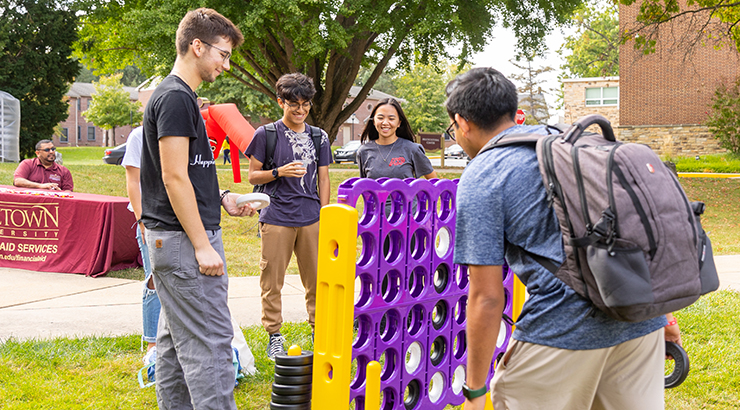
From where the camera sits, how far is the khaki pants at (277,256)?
4395 mm

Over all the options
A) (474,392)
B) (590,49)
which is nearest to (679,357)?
(474,392)

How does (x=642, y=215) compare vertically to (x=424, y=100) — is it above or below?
below

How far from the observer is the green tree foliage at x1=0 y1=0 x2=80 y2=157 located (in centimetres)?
2402

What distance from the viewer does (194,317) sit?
8.66ft

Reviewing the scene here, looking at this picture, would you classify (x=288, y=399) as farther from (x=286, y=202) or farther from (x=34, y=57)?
(x=34, y=57)

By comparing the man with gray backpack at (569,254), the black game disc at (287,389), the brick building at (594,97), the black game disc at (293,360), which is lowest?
the black game disc at (287,389)

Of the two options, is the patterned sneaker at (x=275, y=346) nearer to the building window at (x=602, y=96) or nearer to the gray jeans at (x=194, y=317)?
the gray jeans at (x=194, y=317)

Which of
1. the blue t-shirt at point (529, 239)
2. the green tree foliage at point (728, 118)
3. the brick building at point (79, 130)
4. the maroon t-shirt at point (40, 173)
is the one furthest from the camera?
the brick building at point (79, 130)

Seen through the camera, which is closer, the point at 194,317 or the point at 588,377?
the point at 588,377

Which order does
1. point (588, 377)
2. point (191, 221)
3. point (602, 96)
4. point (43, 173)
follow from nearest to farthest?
point (588, 377)
point (191, 221)
point (43, 173)
point (602, 96)

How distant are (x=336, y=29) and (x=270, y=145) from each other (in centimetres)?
1013

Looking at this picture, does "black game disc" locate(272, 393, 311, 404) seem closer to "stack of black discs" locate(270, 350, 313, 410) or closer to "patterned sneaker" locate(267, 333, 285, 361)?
"stack of black discs" locate(270, 350, 313, 410)

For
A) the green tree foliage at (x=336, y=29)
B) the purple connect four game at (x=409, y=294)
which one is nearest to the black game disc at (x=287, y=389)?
the purple connect four game at (x=409, y=294)

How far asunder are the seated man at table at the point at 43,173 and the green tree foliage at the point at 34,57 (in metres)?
17.2
